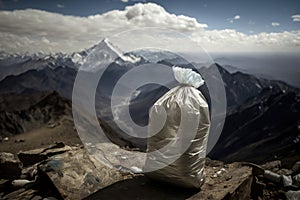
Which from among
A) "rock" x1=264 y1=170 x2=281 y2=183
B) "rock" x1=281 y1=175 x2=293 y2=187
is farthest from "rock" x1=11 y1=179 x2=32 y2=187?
"rock" x1=281 y1=175 x2=293 y2=187

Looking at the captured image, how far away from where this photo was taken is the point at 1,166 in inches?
146

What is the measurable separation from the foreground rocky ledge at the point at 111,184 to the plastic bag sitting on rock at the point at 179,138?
173 millimetres

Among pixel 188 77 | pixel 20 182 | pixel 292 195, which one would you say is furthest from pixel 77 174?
pixel 292 195

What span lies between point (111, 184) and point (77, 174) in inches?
14.7

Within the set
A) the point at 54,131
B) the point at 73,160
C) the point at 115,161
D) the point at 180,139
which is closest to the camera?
the point at 180,139

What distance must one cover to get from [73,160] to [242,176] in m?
1.90

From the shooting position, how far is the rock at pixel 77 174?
107 inches

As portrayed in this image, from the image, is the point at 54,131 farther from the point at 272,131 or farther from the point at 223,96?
the point at 272,131

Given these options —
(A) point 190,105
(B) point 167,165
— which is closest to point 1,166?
(B) point 167,165

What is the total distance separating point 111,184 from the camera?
296 centimetres

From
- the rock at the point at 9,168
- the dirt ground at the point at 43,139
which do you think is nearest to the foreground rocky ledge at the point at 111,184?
the rock at the point at 9,168

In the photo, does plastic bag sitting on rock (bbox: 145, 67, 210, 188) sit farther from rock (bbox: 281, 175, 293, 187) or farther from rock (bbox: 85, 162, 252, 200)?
rock (bbox: 281, 175, 293, 187)

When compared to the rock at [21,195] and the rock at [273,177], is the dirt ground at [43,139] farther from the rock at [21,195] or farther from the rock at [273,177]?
the rock at [273,177]

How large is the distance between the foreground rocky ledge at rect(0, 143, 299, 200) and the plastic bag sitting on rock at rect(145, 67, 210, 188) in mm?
173
